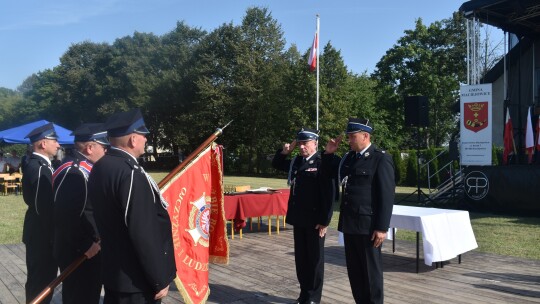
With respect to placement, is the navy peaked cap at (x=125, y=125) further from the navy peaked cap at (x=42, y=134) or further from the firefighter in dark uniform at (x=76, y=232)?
the navy peaked cap at (x=42, y=134)

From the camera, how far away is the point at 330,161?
4.92m

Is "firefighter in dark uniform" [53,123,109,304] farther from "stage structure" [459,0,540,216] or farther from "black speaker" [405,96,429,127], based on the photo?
"stage structure" [459,0,540,216]

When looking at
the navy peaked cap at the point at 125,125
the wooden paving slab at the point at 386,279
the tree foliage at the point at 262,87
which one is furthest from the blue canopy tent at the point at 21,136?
the tree foliage at the point at 262,87

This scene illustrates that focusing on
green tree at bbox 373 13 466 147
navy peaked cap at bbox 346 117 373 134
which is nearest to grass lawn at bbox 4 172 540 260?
navy peaked cap at bbox 346 117 373 134

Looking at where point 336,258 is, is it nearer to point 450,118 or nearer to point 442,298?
point 442,298

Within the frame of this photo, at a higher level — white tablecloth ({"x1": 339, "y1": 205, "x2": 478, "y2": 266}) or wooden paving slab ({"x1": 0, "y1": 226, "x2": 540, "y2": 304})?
white tablecloth ({"x1": 339, "y1": 205, "x2": 478, "y2": 266})

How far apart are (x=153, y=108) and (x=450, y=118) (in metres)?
26.6

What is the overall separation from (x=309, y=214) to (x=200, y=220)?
1228 mm

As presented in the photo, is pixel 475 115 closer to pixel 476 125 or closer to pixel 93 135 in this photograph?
pixel 476 125

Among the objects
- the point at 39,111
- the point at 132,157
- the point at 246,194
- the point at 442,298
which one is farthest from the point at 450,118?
the point at 39,111

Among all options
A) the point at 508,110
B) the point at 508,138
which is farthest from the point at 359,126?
the point at 508,110

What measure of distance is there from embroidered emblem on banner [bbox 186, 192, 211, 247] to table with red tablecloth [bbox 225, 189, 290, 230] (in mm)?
4198

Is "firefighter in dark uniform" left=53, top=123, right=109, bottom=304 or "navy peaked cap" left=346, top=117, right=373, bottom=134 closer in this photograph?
"firefighter in dark uniform" left=53, top=123, right=109, bottom=304

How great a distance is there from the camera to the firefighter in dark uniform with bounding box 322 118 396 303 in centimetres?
445
